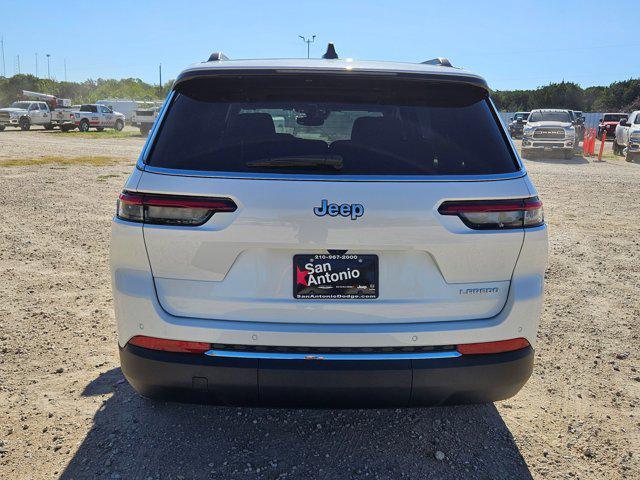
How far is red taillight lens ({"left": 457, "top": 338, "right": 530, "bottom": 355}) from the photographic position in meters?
2.45

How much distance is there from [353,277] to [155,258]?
2.76 feet

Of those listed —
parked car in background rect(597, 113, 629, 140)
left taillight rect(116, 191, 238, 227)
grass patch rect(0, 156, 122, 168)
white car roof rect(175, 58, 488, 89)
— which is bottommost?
grass patch rect(0, 156, 122, 168)

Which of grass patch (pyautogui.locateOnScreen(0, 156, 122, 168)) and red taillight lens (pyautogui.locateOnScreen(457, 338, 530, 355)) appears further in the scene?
grass patch (pyautogui.locateOnScreen(0, 156, 122, 168))

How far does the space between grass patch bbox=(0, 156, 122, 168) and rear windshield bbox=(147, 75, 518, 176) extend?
52.5ft

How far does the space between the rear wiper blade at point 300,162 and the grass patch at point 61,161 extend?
16.3 metres

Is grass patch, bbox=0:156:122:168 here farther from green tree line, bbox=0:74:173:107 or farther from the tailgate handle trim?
green tree line, bbox=0:74:173:107

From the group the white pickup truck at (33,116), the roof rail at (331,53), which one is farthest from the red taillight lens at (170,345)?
the white pickup truck at (33,116)

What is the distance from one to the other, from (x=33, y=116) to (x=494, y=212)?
135ft

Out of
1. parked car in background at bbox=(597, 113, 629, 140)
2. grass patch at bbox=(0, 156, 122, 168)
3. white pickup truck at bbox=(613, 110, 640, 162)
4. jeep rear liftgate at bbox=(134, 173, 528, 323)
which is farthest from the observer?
parked car in background at bbox=(597, 113, 629, 140)

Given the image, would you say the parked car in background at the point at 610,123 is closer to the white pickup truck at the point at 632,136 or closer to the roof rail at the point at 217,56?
A: the white pickup truck at the point at 632,136

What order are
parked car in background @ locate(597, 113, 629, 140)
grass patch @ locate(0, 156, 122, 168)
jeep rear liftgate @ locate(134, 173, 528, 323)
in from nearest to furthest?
jeep rear liftgate @ locate(134, 173, 528, 323) → grass patch @ locate(0, 156, 122, 168) → parked car in background @ locate(597, 113, 629, 140)

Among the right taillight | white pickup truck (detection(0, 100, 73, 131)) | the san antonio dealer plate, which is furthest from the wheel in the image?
the right taillight

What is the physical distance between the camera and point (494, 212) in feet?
7.95

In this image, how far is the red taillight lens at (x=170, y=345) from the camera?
95.1 inches
